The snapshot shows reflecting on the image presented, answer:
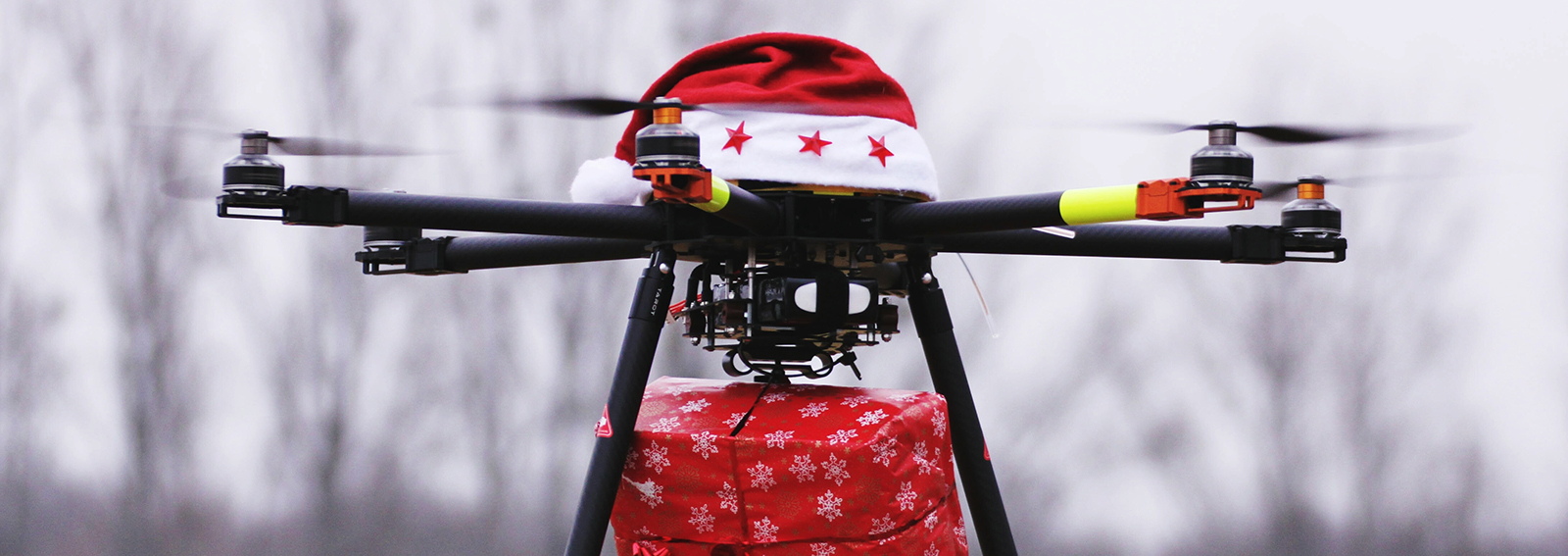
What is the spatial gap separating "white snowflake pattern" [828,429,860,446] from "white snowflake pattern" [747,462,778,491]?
0.10m

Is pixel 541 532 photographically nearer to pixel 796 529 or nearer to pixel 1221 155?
pixel 796 529

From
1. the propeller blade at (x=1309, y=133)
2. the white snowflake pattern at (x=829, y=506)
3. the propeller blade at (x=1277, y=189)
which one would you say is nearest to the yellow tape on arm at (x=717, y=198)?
the white snowflake pattern at (x=829, y=506)

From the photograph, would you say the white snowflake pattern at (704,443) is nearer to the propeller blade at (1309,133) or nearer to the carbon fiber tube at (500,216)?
the carbon fiber tube at (500,216)

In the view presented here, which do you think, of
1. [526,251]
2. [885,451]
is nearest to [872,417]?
[885,451]

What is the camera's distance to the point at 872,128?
206 centimetres

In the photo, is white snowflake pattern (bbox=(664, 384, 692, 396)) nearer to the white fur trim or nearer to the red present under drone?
the red present under drone

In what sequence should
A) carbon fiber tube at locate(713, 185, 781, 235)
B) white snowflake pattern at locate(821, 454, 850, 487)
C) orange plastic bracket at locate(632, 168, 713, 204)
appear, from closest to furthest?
orange plastic bracket at locate(632, 168, 713, 204) < carbon fiber tube at locate(713, 185, 781, 235) < white snowflake pattern at locate(821, 454, 850, 487)

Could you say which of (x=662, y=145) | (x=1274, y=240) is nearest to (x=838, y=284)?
(x=662, y=145)

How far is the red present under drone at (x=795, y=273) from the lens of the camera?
6.31 ft

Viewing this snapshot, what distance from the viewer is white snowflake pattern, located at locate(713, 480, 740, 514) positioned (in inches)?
78.3

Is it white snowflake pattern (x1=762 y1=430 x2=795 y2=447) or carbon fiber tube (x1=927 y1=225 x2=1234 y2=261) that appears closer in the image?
white snowflake pattern (x1=762 y1=430 x2=795 y2=447)

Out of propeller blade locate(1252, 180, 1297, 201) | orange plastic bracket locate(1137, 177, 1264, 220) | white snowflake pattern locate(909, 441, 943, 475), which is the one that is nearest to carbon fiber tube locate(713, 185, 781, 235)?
white snowflake pattern locate(909, 441, 943, 475)

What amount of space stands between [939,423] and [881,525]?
203 mm

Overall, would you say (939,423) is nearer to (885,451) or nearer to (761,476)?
(885,451)
